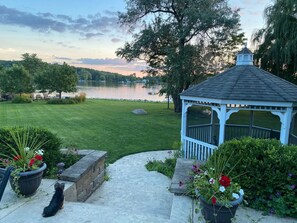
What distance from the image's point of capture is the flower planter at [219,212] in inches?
98.7

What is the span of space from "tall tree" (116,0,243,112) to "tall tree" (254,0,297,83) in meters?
1.86

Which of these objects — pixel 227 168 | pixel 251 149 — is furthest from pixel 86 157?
pixel 251 149

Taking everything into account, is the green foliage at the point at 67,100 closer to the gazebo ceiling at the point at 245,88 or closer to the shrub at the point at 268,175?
the gazebo ceiling at the point at 245,88

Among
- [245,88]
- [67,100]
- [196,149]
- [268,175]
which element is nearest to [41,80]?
[67,100]

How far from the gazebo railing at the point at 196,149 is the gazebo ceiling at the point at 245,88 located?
4.54ft

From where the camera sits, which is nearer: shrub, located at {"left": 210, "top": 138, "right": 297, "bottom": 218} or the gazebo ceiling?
shrub, located at {"left": 210, "top": 138, "right": 297, "bottom": 218}

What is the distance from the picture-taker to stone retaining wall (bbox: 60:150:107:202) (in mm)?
3877

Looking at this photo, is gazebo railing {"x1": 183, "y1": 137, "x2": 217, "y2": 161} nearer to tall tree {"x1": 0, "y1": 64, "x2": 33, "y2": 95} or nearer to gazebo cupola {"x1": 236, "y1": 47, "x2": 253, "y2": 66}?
gazebo cupola {"x1": 236, "y1": 47, "x2": 253, "y2": 66}

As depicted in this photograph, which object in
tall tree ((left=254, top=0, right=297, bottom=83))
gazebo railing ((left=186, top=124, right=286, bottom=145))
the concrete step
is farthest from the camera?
tall tree ((left=254, top=0, right=297, bottom=83))

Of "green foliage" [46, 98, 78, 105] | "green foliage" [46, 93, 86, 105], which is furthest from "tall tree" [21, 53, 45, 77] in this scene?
"green foliage" [46, 98, 78, 105]

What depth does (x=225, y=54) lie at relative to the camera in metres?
16.8

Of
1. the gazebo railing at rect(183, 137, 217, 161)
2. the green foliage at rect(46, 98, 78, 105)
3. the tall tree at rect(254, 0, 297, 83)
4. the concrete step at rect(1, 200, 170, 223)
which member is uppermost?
the tall tree at rect(254, 0, 297, 83)

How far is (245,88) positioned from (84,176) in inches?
182

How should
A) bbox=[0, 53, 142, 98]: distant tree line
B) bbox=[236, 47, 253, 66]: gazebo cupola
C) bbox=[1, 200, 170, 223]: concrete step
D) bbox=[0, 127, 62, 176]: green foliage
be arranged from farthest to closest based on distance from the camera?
bbox=[0, 53, 142, 98]: distant tree line < bbox=[236, 47, 253, 66]: gazebo cupola < bbox=[0, 127, 62, 176]: green foliage < bbox=[1, 200, 170, 223]: concrete step
